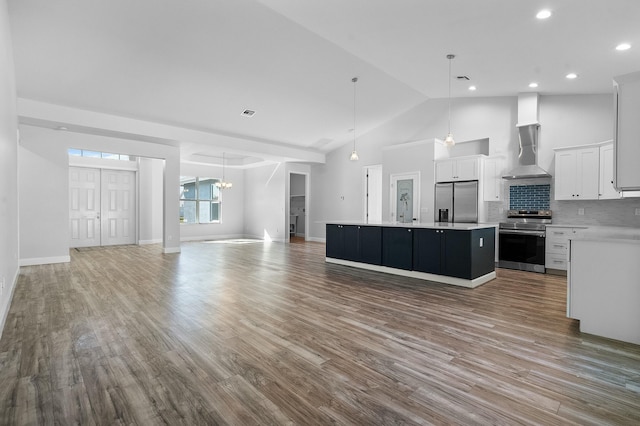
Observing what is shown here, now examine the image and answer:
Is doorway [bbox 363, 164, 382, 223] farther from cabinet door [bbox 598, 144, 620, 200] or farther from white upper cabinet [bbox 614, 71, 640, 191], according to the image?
white upper cabinet [bbox 614, 71, 640, 191]

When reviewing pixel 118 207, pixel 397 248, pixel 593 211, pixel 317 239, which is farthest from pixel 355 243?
pixel 118 207

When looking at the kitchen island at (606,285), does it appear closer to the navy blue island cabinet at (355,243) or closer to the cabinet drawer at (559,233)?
the navy blue island cabinet at (355,243)

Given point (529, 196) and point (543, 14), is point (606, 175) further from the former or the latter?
point (543, 14)

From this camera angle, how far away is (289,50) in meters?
5.36

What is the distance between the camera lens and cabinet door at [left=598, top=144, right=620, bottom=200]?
5451 millimetres

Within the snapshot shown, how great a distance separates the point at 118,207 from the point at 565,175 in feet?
36.7

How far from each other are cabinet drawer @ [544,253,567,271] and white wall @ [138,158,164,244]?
10292 millimetres

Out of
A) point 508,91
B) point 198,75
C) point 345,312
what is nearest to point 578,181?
point 508,91

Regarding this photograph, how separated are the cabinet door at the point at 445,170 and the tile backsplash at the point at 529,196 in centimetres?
123

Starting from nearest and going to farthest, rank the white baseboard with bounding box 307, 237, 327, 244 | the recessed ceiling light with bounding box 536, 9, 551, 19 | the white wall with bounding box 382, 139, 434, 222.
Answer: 1. the recessed ceiling light with bounding box 536, 9, 551, 19
2. the white wall with bounding box 382, 139, 434, 222
3. the white baseboard with bounding box 307, 237, 327, 244

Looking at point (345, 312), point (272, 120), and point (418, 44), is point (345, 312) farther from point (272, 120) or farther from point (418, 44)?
point (272, 120)

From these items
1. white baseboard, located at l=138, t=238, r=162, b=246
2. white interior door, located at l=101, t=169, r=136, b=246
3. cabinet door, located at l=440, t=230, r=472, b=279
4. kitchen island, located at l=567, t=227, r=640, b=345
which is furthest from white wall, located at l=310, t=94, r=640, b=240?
white interior door, located at l=101, t=169, r=136, b=246

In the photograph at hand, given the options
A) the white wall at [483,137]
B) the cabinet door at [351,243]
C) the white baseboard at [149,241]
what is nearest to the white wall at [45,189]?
the white baseboard at [149,241]

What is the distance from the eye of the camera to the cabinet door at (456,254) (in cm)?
468
